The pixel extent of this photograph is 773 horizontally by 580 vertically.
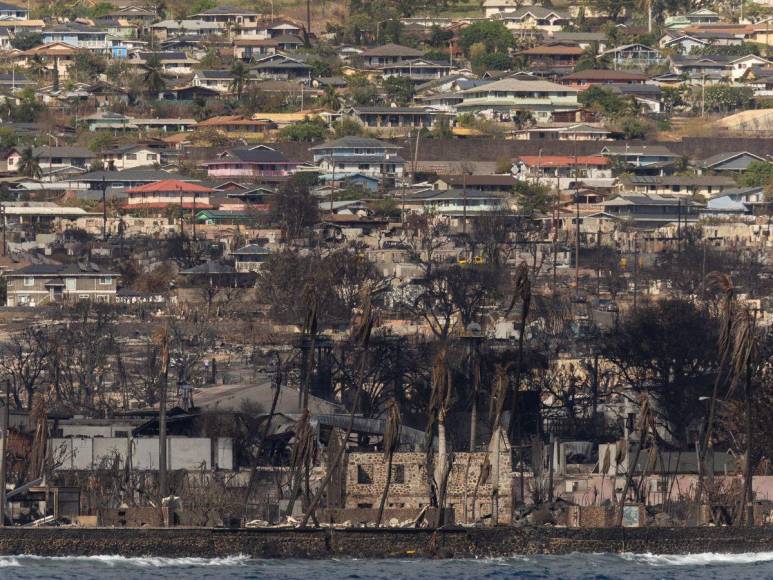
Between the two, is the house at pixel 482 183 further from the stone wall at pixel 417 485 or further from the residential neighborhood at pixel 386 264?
the stone wall at pixel 417 485

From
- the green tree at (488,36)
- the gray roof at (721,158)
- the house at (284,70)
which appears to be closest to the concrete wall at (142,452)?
the gray roof at (721,158)

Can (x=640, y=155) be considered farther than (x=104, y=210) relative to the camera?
Yes

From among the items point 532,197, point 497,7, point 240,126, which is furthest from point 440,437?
point 497,7

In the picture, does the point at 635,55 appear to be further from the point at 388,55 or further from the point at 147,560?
the point at 147,560

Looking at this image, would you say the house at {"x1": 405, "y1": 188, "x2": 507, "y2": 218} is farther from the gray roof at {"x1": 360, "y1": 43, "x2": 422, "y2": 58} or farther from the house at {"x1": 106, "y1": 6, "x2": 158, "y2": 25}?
the house at {"x1": 106, "y1": 6, "x2": 158, "y2": 25}

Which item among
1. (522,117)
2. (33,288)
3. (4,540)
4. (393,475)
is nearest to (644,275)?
(33,288)
